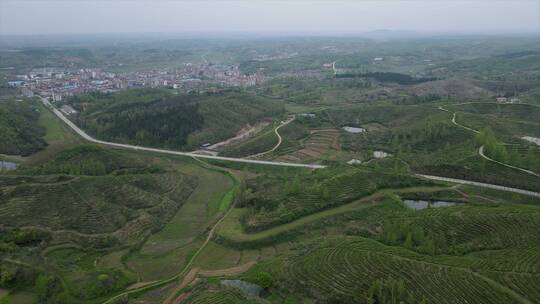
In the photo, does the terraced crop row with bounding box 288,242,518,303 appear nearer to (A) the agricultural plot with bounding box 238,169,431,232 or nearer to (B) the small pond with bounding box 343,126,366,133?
(A) the agricultural plot with bounding box 238,169,431,232

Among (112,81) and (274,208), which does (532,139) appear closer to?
(274,208)

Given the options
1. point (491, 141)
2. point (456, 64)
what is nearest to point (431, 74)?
point (456, 64)

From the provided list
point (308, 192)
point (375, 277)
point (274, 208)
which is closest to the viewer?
point (375, 277)

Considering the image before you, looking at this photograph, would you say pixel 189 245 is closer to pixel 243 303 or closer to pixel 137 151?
pixel 243 303

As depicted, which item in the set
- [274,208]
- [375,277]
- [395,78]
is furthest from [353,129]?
[395,78]

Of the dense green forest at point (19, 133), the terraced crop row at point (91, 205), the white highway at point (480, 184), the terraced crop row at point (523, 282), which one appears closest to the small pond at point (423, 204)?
the white highway at point (480, 184)

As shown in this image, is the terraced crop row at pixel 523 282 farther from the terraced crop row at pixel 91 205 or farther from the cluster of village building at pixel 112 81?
the cluster of village building at pixel 112 81

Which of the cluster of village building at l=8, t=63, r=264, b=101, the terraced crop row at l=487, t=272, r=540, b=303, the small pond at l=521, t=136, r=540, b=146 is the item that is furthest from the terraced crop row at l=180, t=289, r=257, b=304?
the cluster of village building at l=8, t=63, r=264, b=101
